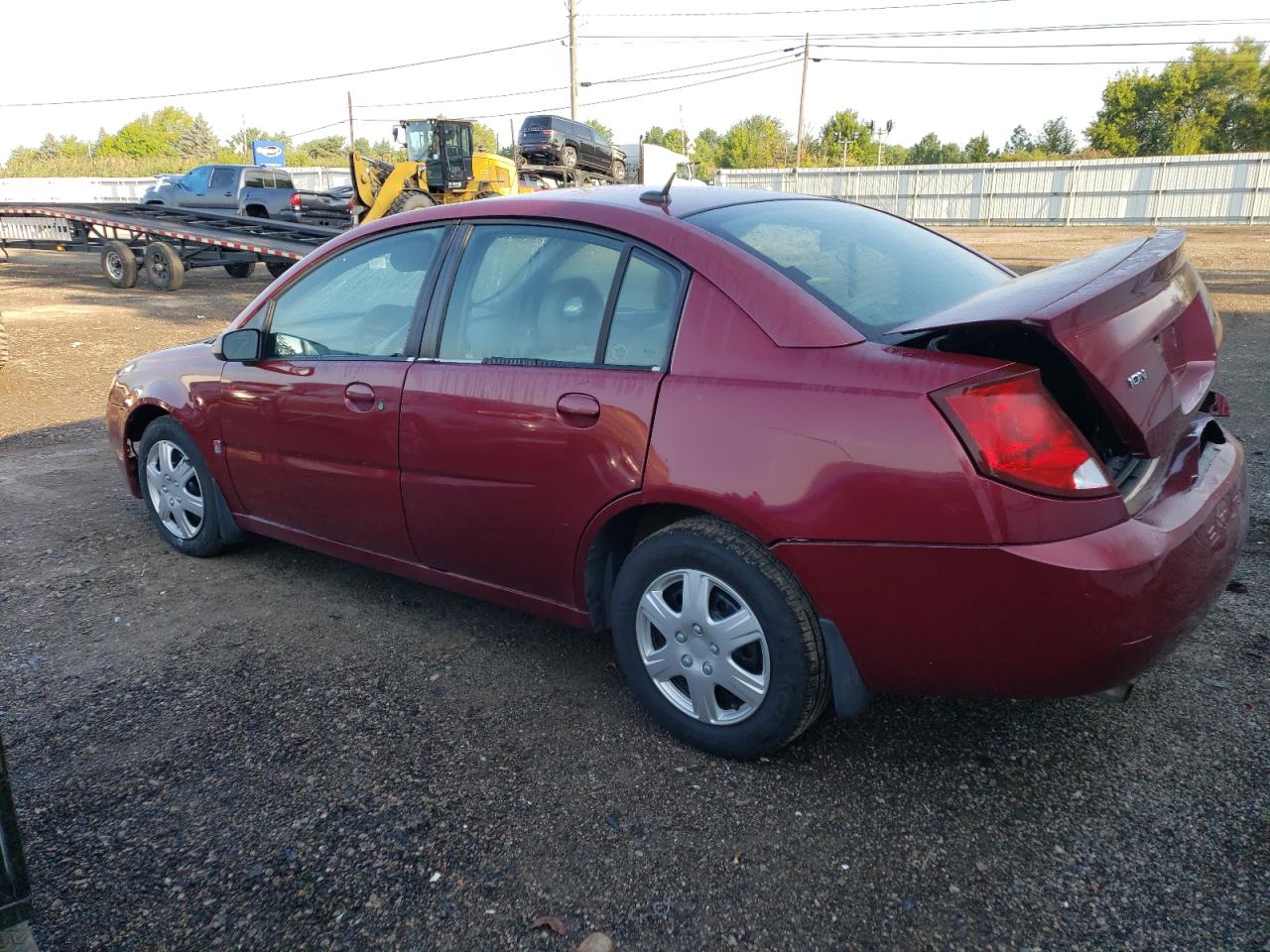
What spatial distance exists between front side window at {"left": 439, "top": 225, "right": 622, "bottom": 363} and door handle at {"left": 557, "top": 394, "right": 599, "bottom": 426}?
136 mm

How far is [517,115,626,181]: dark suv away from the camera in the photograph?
88.3 ft

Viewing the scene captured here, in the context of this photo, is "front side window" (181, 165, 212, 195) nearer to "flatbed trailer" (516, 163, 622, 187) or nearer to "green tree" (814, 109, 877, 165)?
"flatbed trailer" (516, 163, 622, 187)

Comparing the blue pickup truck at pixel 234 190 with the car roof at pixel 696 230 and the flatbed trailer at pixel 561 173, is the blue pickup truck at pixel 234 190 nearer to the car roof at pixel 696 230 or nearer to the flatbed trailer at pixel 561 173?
the flatbed trailer at pixel 561 173

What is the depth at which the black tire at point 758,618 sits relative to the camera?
2441mm

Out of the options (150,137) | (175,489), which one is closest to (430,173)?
(175,489)

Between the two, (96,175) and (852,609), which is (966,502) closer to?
(852,609)

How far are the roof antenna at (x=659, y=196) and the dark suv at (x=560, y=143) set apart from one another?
25.3 m

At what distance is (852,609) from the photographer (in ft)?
7.75

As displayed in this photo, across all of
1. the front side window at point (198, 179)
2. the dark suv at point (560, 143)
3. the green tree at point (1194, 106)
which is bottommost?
the front side window at point (198, 179)

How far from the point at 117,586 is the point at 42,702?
3.53 ft

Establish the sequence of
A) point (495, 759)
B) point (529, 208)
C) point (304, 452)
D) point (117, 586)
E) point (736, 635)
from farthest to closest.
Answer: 1. point (117, 586)
2. point (304, 452)
3. point (529, 208)
4. point (495, 759)
5. point (736, 635)

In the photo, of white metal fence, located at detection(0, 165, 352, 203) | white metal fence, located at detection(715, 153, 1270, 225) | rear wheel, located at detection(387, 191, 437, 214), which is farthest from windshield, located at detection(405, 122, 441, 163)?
white metal fence, located at detection(0, 165, 352, 203)

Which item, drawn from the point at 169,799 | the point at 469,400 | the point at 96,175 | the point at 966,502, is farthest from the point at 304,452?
the point at 96,175

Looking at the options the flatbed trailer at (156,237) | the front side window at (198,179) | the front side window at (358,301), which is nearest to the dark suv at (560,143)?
the front side window at (198,179)
